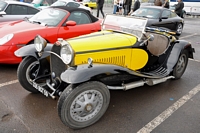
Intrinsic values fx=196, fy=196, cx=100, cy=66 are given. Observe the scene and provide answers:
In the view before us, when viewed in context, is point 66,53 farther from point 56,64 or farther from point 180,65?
point 180,65

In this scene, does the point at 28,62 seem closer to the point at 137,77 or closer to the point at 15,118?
the point at 15,118

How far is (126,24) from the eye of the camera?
12.7ft

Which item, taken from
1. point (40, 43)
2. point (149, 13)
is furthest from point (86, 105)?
point (149, 13)

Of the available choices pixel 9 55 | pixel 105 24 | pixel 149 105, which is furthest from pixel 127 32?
pixel 9 55

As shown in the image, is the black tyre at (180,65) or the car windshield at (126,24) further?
the black tyre at (180,65)

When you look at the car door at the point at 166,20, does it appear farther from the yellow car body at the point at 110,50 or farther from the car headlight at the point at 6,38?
the car headlight at the point at 6,38

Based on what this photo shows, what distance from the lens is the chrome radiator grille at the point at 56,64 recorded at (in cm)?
315

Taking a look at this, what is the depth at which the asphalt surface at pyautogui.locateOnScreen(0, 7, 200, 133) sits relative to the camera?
2.89 m

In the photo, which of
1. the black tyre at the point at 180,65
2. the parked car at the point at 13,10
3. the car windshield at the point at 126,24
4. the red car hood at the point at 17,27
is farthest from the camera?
the parked car at the point at 13,10

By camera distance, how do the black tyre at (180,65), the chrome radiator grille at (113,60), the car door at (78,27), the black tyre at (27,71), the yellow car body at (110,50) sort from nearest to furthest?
the yellow car body at (110,50) < the chrome radiator grille at (113,60) < the black tyre at (27,71) < the black tyre at (180,65) < the car door at (78,27)

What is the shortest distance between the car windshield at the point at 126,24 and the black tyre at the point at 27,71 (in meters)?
1.66

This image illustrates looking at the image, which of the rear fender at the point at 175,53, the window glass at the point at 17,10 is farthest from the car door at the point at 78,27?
the window glass at the point at 17,10

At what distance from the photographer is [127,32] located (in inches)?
150

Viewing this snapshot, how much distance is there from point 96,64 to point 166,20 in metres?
7.76
